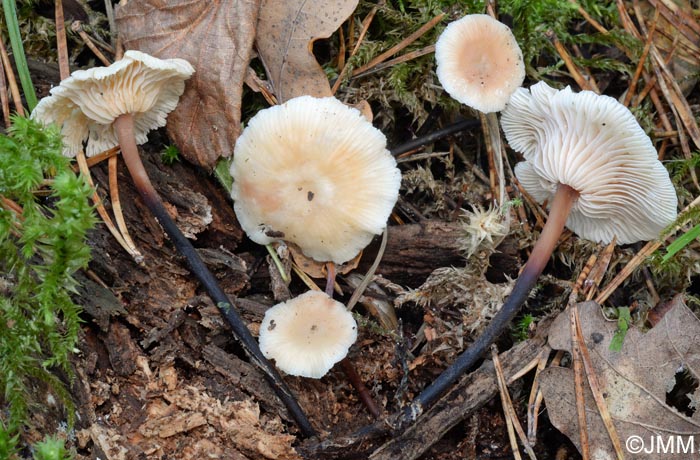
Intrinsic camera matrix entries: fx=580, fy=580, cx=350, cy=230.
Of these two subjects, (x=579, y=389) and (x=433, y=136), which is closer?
(x=579, y=389)

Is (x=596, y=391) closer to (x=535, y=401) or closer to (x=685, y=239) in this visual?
(x=535, y=401)

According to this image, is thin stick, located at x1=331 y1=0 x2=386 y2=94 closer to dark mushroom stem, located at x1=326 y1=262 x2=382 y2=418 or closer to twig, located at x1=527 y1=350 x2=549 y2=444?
dark mushroom stem, located at x1=326 y1=262 x2=382 y2=418

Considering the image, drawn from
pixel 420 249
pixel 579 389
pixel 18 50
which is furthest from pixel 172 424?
pixel 18 50

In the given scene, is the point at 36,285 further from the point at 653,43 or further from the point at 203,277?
the point at 653,43

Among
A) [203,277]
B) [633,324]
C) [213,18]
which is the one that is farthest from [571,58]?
[203,277]

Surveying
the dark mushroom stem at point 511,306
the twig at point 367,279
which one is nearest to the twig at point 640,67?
the dark mushroom stem at point 511,306

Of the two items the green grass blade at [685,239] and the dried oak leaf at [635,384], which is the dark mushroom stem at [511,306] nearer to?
the dried oak leaf at [635,384]

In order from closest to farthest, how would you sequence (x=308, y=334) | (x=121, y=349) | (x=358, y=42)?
(x=121, y=349) < (x=308, y=334) < (x=358, y=42)

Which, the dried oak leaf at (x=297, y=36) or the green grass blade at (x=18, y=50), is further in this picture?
the dried oak leaf at (x=297, y=36)
